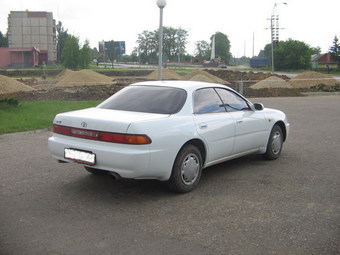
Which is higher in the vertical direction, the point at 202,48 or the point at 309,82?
the point at 202,48

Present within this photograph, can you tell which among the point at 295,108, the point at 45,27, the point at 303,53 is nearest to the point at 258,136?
the point at 295,108

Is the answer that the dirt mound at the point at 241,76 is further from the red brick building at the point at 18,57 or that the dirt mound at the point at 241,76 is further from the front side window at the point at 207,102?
the front side window at the point at 207,102

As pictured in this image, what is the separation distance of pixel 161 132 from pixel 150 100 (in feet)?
2.88

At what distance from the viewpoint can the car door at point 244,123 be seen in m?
6.38

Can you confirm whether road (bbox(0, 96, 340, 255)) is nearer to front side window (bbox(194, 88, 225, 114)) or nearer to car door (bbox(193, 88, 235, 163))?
car door (bbox(193, 88, 235, 163))

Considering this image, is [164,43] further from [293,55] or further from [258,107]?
[258,107]

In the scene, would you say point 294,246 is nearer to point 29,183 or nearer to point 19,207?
point 19,207

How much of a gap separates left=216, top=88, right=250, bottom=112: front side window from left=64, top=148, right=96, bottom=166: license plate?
91.1 inches

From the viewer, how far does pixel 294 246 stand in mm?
3838

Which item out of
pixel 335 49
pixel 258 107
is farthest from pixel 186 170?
pixel 335 49

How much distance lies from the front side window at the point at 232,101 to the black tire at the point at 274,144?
0.83 meters

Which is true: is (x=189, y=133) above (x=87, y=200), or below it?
above

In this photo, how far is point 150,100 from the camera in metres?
5.79

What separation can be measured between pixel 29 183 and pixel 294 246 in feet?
12.2
